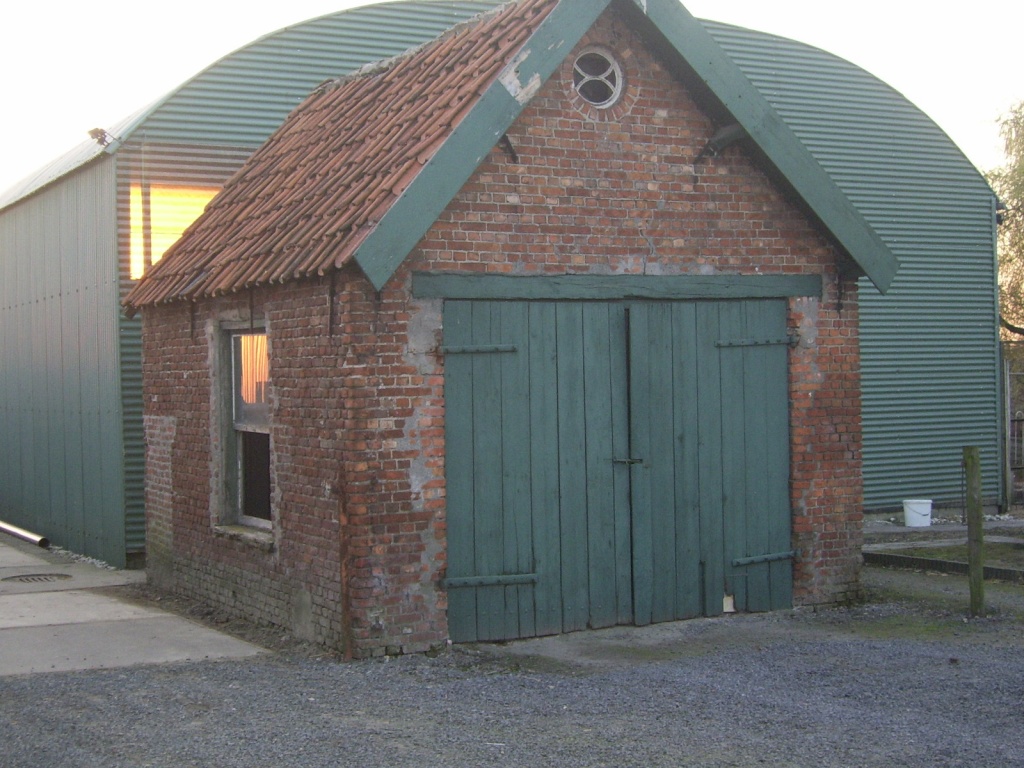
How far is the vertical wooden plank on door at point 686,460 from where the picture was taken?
10328mm

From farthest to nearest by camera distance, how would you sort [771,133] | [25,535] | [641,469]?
[25,535]
[771,133]
[641,469]

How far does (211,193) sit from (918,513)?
10.6 meters

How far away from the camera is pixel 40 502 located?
59.5 ft

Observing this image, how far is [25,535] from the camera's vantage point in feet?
56.6

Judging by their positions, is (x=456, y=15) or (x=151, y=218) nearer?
(x=151, y=218)

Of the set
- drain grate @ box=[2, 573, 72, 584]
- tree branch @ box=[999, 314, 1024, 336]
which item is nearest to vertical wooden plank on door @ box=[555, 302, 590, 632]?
drain grate @ box=[2, 573, 72, 584]

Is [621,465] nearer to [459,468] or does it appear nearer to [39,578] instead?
[459,468]

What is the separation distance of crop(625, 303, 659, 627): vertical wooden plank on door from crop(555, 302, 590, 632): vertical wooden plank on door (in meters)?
0.43

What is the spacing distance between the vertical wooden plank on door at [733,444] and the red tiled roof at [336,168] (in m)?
2.78

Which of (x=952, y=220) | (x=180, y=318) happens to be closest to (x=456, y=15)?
(x=180, y=318)

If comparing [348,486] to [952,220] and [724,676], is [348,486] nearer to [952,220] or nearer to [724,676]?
[724,676]

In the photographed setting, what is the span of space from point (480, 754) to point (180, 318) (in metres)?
6.35

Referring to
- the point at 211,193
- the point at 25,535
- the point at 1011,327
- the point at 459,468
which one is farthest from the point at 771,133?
the point at 1011,327

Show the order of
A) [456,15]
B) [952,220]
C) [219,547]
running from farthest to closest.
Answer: [952,220], [456,15], [219,547]
